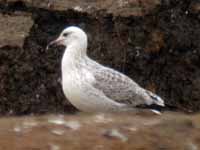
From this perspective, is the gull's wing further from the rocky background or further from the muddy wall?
the muddy wall

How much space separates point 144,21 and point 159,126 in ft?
30.9

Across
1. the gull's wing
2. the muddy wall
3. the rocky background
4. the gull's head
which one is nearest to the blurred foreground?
the gull's wing

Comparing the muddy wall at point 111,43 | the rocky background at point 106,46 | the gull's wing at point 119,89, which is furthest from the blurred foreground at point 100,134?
the muddy wall at point 111,43

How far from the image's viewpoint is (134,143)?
11.5 m

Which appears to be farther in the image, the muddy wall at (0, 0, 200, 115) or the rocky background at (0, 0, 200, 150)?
the muddy wall at (0, 0, 200, 115)

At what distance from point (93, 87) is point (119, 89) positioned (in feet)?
2.22

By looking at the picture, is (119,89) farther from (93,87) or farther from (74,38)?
(74,38)

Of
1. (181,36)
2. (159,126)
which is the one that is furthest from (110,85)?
(181,36)

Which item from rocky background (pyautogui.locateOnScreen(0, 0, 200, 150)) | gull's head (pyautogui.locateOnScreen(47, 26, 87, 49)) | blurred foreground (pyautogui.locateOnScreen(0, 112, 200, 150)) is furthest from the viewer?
rocky background (pyautogui.locateOnScreen(0, 0, 200, 150))

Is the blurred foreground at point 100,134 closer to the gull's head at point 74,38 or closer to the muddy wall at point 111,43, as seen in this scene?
the gull's head at point 74,38

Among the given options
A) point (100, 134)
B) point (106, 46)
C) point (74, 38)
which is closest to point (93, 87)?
point (74, 38)

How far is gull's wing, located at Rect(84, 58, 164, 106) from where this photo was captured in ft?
52.6

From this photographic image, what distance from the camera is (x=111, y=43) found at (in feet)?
69.5

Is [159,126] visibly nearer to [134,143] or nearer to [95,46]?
[134,143]
